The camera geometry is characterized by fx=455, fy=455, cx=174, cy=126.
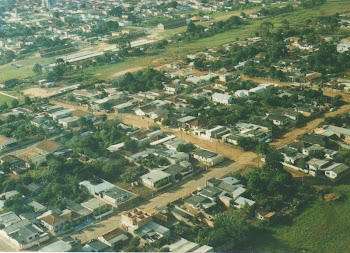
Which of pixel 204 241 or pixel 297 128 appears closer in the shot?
pixel 204 241

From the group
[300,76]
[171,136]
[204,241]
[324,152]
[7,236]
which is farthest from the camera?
[300,76]

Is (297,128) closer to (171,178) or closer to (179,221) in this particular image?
(171,178)

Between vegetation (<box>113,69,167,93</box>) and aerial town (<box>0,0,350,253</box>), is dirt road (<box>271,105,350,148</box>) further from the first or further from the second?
vegetation (<box>113,69,167,93</box>)

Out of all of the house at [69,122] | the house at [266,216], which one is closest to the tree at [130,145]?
the house at [69,122]

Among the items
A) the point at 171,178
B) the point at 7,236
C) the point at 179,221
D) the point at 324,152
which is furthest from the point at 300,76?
the point at 7,236

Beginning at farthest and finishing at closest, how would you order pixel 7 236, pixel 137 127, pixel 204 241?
pixel 137 127
pixel 7 236
pixel 204 241

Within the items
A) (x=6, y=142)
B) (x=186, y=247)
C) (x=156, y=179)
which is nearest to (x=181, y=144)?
(x=156, y=179)

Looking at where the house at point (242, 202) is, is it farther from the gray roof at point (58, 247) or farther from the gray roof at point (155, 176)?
the gray roof at point (58, 247)
